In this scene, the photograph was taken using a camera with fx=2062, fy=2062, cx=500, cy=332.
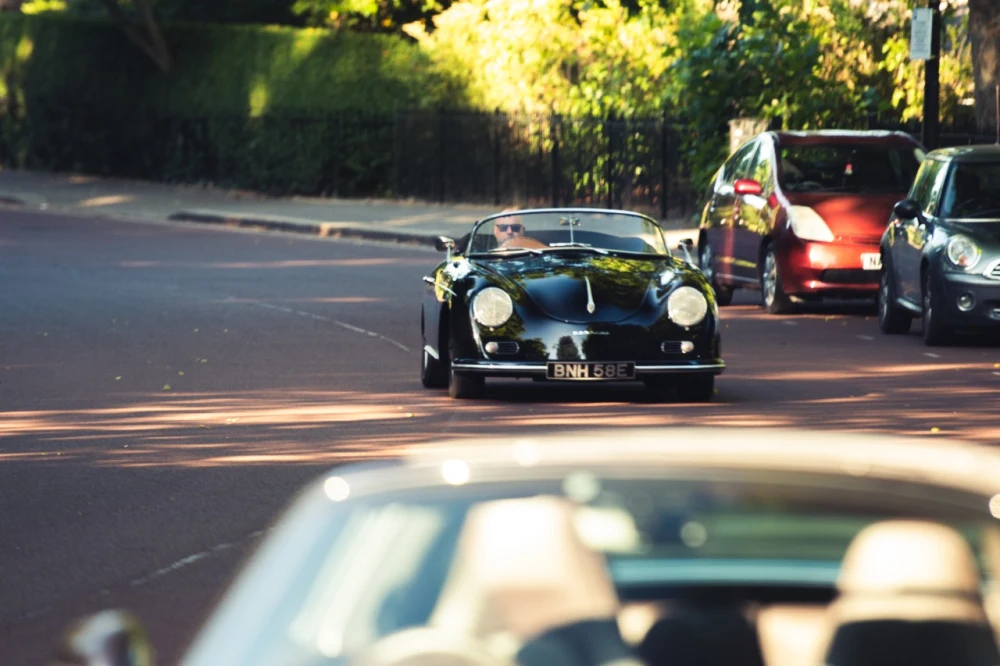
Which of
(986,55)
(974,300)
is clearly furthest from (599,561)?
(986,55)

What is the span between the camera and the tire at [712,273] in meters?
20.2

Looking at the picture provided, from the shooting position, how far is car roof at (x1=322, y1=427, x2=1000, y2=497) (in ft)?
10.1

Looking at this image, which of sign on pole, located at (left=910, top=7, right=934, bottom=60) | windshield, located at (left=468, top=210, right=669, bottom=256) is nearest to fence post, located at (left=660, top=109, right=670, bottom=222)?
sign on pole, located at (left=910, top=7, right=934, bottom=60)

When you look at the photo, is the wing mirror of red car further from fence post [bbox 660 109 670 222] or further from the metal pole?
fence post [bbox 660 109 670 222]

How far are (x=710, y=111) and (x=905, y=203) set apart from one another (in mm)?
14193

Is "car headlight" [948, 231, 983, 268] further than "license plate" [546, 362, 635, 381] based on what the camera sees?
Yes

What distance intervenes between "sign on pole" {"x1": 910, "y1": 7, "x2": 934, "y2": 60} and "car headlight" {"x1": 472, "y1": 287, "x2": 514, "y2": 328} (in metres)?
10.8

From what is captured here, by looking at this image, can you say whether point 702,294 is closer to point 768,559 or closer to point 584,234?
point 584,234

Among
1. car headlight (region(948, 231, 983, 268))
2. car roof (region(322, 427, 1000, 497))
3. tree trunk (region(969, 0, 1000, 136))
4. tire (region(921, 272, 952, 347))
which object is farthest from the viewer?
tree trunk (region(969, 0, 1000, 136))

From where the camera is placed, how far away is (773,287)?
60.9 feet

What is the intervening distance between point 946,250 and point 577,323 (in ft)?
14.8

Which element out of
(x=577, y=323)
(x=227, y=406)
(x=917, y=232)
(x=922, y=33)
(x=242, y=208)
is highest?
(x=922, y=33)

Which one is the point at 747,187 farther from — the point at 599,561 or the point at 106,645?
the point at 106,645

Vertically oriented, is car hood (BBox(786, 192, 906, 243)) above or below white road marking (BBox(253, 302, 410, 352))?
above
